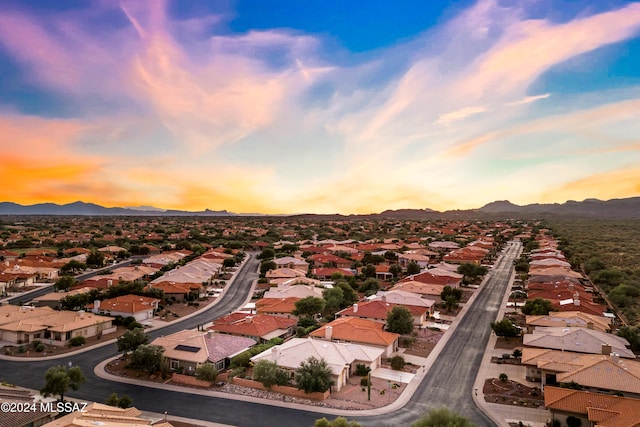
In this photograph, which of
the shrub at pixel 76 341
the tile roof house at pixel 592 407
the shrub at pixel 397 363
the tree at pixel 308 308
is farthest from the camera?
the tree at pixel 308 308

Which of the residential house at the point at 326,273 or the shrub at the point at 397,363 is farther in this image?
the residential house at the point at 326,273

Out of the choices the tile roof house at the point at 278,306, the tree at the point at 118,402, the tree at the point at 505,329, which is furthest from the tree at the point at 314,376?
the tree at the point at 505,329

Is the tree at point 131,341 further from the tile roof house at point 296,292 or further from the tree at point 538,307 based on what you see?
the tree at point 538,307

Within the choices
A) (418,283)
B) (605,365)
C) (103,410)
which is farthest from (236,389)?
(418,283)

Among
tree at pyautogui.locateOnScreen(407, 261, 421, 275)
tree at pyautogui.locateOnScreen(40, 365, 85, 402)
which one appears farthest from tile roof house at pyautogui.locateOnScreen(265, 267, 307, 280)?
tree at pyautogui.locateOnScreen(40, 365, 85, 402)

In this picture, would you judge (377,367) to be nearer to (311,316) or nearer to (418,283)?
(311,316)
